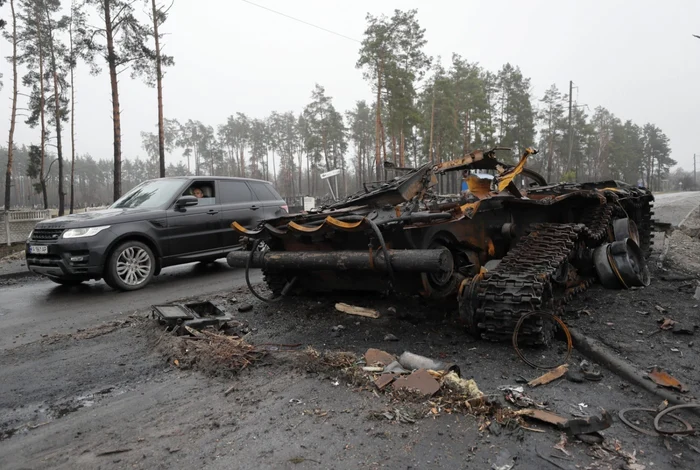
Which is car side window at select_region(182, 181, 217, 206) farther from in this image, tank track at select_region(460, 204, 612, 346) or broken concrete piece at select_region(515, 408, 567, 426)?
broken concrete piece at select_region(515, 408, 567, 426)

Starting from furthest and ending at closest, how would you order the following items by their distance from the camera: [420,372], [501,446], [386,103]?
[386,103] < [420,372] < [501,446]

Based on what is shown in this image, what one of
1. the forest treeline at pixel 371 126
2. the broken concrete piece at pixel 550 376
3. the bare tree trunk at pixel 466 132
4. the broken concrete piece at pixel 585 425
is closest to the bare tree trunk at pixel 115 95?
the forest treeline at pixel 371 126

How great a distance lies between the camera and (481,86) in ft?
140

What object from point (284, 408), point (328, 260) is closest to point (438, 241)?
point (328, 260)

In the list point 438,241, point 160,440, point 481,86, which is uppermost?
point 481,86

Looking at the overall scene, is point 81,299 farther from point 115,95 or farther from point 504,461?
point 115,95

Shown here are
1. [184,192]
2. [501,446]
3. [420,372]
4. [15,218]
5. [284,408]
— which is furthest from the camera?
[15,218]

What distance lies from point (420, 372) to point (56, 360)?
3.19 meters

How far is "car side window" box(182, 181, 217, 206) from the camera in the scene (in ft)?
27.4

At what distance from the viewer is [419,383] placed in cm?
303

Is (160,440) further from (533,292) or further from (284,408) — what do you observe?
(533,292)

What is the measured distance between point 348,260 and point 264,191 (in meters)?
5.68

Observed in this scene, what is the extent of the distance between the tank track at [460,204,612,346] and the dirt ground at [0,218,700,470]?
0.63 feet

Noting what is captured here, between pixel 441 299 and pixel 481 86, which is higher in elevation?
pixel 481 86
